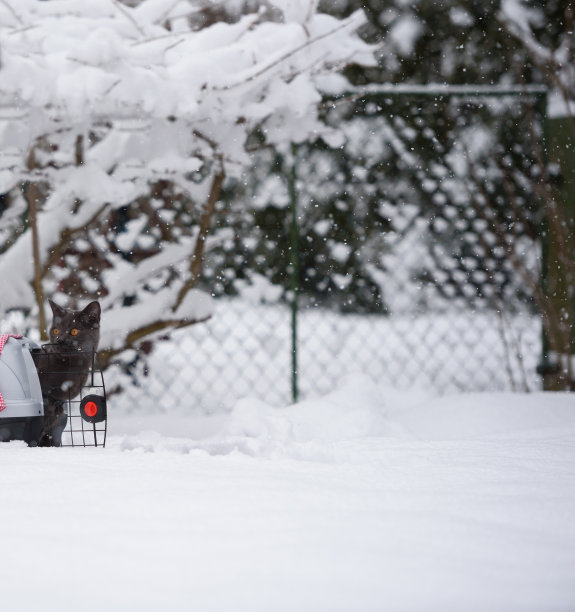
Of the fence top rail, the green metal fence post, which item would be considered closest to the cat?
the green metal fence post

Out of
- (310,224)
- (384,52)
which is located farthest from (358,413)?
(384,52)

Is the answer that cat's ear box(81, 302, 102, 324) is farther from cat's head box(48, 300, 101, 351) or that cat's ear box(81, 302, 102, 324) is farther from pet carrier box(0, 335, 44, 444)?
pet carrier box(0, 335, 44, 444)

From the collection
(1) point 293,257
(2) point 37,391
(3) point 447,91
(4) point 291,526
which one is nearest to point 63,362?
(2) point 37,391

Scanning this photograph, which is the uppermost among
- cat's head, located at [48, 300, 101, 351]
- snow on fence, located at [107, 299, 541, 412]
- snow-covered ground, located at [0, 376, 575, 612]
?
cat's head, located at [48, 300, 101, 351]

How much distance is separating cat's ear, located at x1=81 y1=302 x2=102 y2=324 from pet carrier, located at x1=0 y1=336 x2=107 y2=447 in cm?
9

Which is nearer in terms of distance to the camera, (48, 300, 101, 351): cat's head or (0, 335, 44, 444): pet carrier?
(0, 335, 44, 444): pet carrier

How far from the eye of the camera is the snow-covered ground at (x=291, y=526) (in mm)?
833

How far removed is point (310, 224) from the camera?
2.74m

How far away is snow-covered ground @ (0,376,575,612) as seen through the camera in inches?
32.8

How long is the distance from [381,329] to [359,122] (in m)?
0.89

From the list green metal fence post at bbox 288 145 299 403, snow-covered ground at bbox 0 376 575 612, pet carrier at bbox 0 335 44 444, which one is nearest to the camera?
snow-covered ground at bbox 0 376 575 612

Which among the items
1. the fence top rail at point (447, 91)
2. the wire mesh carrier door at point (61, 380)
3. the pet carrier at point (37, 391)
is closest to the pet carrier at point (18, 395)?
the pet carrier at point (37, 391)

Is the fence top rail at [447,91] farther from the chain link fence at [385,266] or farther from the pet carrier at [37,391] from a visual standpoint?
the pet carrier at [37,391]

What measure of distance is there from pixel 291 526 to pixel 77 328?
3.10ft
